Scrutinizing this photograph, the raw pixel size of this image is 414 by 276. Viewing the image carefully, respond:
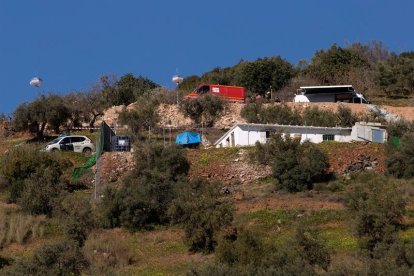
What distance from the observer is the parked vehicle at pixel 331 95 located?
7231 centimetres

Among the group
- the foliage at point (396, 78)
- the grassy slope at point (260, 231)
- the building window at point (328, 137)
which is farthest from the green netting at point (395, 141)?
the foliage at point (396, 78)

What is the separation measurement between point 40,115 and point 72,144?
746 cm

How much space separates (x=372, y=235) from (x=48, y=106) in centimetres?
3336

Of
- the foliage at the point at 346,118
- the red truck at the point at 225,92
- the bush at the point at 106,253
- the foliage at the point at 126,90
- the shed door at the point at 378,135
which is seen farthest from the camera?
the foliage at the point at 126,90

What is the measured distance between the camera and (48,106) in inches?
2525

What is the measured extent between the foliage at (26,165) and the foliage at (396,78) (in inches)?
1402

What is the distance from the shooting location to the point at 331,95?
73.1 meters

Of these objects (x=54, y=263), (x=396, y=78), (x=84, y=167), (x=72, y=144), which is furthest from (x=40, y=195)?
(x=396, y=78)

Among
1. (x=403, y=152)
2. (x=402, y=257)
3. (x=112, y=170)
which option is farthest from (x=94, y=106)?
(x=402, y=257)

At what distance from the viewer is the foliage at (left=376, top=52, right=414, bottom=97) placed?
78438mm

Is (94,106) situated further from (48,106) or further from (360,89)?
(360,89)

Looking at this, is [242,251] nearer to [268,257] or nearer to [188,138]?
[268,257]

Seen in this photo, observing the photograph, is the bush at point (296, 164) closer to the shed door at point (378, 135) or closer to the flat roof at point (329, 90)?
the shed door at point (378, 135)

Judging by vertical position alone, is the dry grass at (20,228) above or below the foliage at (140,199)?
below
